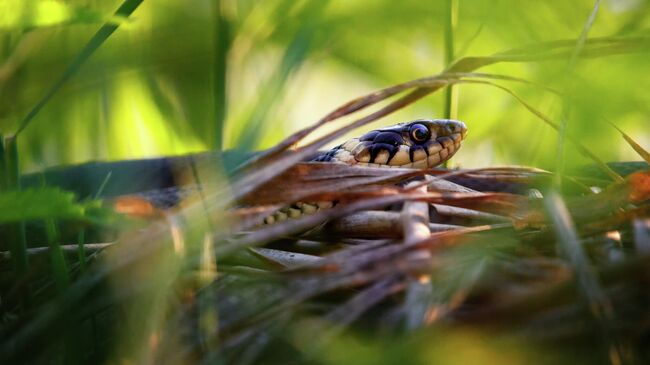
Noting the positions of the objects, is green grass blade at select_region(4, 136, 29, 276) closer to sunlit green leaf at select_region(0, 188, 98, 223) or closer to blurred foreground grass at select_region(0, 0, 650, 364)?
blurred foreground grass at select_region(0, 0, 650, 364)

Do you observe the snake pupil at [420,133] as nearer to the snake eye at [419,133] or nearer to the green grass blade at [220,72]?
the snake eye at [419,133]

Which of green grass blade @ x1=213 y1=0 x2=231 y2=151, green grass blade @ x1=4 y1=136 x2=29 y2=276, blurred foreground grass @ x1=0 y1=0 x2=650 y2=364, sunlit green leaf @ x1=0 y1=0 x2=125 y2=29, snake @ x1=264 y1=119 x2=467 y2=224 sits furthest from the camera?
snake @ x1=264 y1=119 x2=467 y2=224

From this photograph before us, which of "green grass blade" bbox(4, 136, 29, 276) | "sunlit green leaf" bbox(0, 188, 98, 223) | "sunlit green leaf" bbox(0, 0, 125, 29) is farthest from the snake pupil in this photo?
"sunlit green leaf" bbox(0, 188, 98, 223)

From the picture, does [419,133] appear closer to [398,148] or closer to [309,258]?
[398,148]

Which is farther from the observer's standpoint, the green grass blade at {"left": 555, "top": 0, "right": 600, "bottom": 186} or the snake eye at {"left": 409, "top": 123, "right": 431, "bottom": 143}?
the snake eye at {"left": 409, "top": 123, "right": 431, "bottom": 143}

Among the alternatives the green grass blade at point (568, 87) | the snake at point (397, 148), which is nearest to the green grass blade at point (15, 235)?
the green grass blade at point (568, 87)

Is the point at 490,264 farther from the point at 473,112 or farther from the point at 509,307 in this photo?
the point at 473,112

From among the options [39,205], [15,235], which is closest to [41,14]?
[39,205]

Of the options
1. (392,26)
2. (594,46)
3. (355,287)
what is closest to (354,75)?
(392,26)
